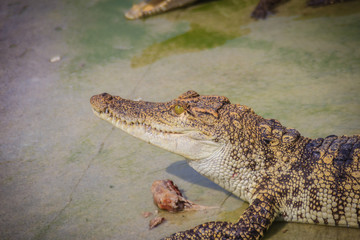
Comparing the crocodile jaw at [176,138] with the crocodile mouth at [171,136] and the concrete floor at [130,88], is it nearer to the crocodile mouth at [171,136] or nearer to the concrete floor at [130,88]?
the crocodile mouth at [171,136]

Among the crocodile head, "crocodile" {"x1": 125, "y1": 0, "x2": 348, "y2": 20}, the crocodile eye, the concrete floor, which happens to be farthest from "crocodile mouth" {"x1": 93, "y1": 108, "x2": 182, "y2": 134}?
"crocodile" {"x1": 125, "y1": 0, "x2": 348, "y2": 20}

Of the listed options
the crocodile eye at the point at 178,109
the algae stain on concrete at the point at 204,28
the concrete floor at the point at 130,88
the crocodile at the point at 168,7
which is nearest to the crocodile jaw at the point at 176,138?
the crocodile eye at the point at 178,109

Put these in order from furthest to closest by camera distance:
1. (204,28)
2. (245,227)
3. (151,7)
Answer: (151,7)
(204,28)
(245,227)

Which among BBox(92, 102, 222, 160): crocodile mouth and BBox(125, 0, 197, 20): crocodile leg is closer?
BBox(92, 102, 222, 160): crocodile mouth

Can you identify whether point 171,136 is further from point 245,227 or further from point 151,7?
point 151,7

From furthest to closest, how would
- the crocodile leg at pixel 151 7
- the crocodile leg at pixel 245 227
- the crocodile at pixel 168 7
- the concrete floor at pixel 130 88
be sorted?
the crocodile leg at pixel 151 7 → the crocodile at pixel 168 7 → the concrete floor at pixel 130 88 → the crocodile leg at pixel 245 227

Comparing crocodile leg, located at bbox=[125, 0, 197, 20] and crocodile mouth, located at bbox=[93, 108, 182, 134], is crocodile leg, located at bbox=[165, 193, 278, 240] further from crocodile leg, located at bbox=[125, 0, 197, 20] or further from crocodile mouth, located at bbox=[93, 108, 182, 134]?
crocodile leg, located at bbox=[125, 0, 197, 20]

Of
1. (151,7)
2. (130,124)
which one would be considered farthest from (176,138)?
(151,7)
